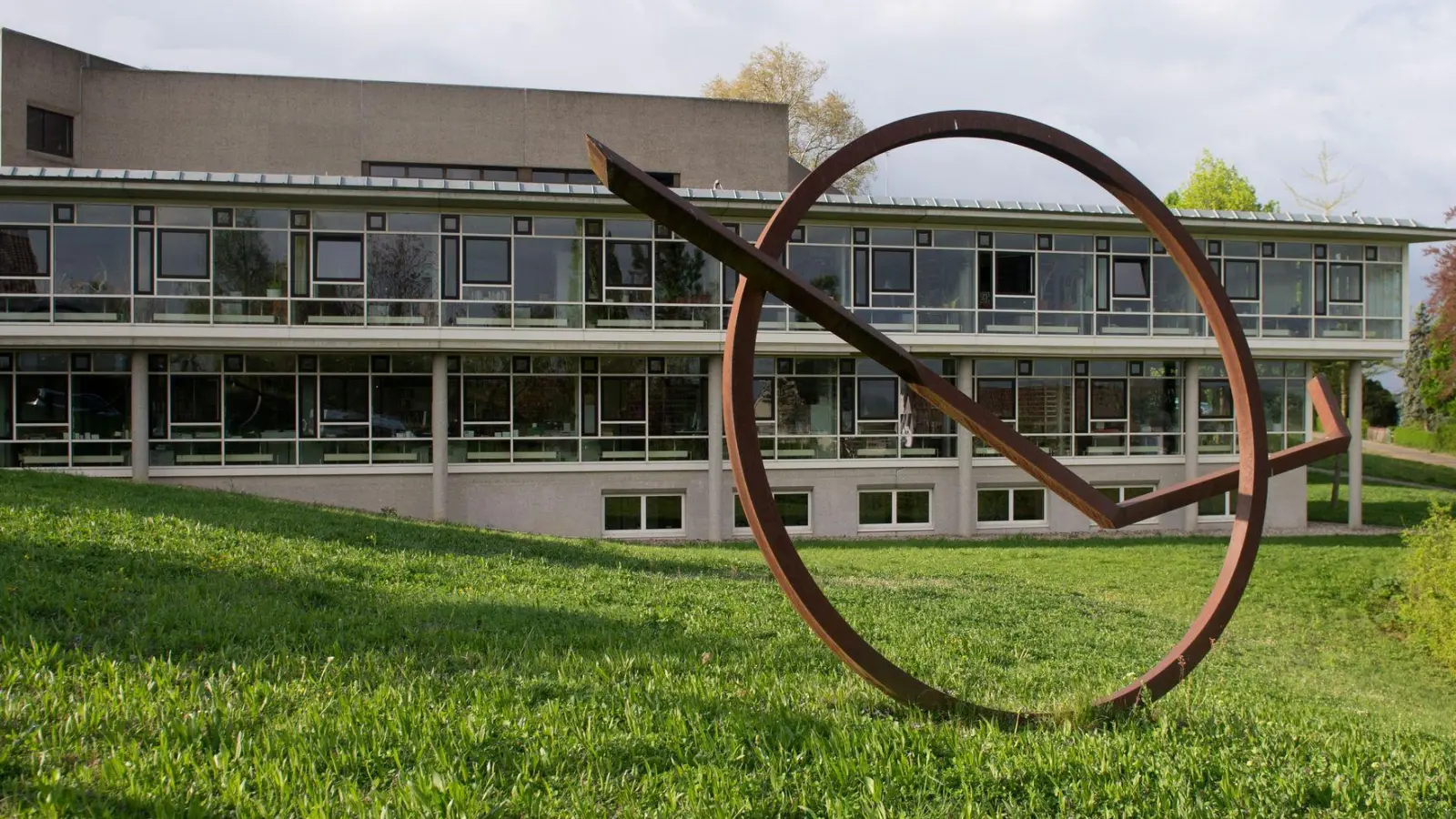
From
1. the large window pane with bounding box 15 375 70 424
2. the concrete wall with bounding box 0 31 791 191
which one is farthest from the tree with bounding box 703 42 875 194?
the large window pane with bounding box 15 375 70 424

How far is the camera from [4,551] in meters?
8.54

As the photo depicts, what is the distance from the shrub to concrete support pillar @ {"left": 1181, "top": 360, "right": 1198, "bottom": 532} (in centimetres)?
967

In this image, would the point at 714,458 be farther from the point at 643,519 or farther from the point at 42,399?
the point at 42,399

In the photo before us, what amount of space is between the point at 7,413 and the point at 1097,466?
26.3 meters

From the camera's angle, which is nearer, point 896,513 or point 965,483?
point 965,483

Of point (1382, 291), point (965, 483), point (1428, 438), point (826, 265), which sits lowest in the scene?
point (965, 483)

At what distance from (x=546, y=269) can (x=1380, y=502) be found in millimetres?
28325

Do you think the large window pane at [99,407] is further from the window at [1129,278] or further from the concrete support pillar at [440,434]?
the window at [1129,278]

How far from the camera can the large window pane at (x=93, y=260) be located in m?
22.5

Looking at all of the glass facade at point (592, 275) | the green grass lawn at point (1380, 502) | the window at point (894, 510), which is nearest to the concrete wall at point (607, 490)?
the window at point (894, 510)

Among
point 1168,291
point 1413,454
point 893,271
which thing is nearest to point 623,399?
point 893,271

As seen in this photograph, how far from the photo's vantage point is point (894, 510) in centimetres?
2603

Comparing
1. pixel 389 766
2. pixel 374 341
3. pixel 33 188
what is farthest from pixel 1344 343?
pixel 33 188

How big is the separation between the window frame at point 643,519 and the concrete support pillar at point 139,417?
10278 millimetres
